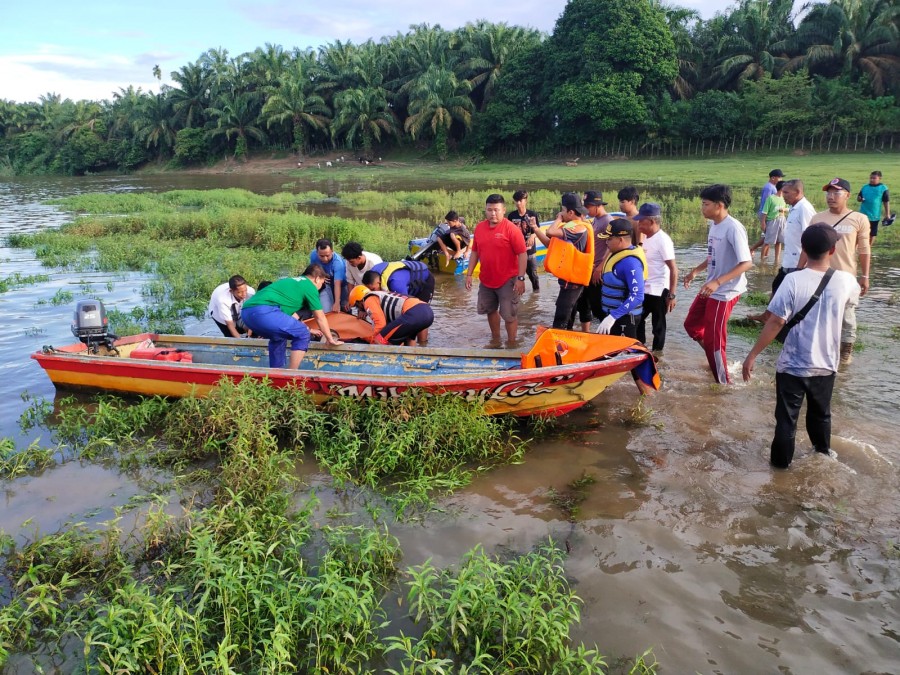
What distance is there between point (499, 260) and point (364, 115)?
4390 centimetres

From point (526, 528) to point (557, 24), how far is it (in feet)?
151

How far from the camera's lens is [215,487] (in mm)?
4910

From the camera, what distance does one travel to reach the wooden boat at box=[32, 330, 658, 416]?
5.20 meters

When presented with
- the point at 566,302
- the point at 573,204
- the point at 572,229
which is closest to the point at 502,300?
the point at 566,302

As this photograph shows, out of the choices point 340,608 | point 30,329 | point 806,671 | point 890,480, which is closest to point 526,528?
point 340,608

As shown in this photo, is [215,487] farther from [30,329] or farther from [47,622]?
[30,329]

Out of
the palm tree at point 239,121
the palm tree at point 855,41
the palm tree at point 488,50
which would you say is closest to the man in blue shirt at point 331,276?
the palm tree at point 855,41

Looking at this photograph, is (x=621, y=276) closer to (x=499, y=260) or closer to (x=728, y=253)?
(x=728, y=253)

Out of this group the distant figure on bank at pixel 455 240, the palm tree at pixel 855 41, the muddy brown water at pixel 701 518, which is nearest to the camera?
the muddy brown water at pixel 701 518

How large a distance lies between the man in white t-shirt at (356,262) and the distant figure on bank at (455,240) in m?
2.92

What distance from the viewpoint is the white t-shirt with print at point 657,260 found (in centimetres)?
617

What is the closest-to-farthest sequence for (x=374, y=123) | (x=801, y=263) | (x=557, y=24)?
(x=801, y=263)
(x=557, y=24)
(x=374, y=123)

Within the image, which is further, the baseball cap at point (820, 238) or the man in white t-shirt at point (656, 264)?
the man in white t-shirt at point (656, 264)

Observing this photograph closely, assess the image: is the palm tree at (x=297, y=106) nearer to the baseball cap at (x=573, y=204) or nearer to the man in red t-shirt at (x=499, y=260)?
the man in red t-shirt at (x=499, y=260)
